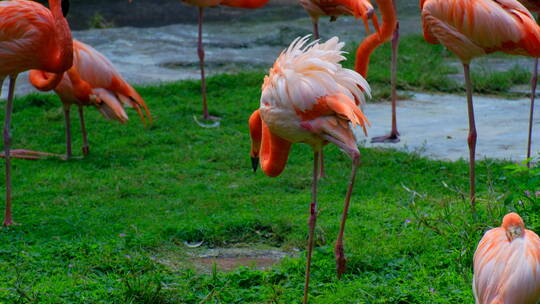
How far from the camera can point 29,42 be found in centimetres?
486

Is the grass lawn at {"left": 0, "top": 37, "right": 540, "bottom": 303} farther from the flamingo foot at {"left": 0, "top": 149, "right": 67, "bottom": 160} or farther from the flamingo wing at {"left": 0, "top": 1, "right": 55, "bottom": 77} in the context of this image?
the flamingo wing at {"left": 0, "top": 1, "right": 55, "bottom": 77}

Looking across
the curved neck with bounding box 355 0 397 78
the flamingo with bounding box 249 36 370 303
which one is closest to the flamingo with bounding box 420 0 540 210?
the curved neck with bounding box 355 0 397 78

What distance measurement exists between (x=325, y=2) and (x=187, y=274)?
3.12 metres

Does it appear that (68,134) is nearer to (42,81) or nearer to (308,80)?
(42,81)

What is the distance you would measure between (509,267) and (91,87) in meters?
4.25

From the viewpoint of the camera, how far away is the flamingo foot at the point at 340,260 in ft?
12.1

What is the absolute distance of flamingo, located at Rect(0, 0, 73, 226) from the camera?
4.80 metres

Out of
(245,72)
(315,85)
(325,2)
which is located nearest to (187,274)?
(315,85)

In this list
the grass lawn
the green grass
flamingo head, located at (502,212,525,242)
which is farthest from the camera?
the green grass

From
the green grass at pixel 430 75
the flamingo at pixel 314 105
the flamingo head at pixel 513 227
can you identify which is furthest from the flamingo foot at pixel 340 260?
the green grass at pixel 430 75

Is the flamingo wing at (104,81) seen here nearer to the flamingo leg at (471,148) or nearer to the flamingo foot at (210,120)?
the flamingo foot at (210,120)

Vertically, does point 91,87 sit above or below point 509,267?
below

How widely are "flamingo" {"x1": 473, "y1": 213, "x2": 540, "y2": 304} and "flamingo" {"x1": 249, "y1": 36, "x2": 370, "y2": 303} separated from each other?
2.51 ft

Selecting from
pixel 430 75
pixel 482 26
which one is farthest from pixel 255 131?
pixel 430 75
